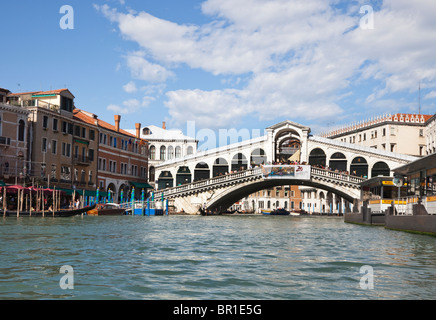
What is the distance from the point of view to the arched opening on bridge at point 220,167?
48875 millimetres

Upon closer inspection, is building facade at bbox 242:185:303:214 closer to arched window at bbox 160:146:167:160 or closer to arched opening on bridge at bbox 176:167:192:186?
arched window at bbox 160:146:167:160

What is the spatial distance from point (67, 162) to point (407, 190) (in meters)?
23.8

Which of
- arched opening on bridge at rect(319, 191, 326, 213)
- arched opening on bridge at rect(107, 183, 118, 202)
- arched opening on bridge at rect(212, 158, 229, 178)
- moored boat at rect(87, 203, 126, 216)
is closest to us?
moored boat at rect(87, 203, 126, 216)

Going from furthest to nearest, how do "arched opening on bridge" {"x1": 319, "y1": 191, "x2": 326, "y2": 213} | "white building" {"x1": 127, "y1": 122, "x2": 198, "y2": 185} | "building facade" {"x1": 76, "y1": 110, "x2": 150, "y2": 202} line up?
1. "arched opening on bridge" {"x1": 319, "y1": 191, "x2": 326, "y2": 213}
2. "white building" {"x1": 127, "y1": 122, "x2": 198, "y2": 185}
3. "building facade" {"x1": 76, "y1": 110, "x2": 150, "y2": 202}

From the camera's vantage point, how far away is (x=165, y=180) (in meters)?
50.1

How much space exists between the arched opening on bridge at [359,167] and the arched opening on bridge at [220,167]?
11257 millimetres

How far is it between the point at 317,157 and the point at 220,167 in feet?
29.1

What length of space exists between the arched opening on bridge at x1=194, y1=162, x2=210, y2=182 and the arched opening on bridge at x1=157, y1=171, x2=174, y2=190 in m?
2.43

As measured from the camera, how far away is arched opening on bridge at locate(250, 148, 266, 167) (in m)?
48.0

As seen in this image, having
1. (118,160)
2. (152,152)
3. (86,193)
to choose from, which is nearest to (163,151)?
(152,152)

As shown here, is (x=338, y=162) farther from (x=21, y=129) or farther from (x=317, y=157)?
(x=21, y=129)

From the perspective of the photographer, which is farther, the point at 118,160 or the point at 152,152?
the point at 152,152

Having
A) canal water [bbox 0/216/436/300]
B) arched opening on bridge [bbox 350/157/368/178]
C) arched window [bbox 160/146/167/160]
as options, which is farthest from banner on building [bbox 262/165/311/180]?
canal water [bbox 0/216/436/300]

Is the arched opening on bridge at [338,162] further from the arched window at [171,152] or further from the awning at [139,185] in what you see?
the arched window at [171,152]
